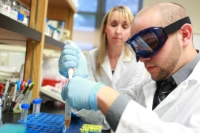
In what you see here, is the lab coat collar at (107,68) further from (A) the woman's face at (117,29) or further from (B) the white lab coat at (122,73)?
(A) the woman's face at (117,29)

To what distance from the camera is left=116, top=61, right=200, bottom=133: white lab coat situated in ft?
2.31

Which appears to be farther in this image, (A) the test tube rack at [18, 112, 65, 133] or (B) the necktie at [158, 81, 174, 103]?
(B) the necktie at [158, 81, 174, 103]

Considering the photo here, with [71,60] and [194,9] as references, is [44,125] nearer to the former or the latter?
[71,60]

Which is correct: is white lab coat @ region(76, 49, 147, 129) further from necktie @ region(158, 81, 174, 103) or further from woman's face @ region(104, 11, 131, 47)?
necktie @ region(158, 81, 174, 103)

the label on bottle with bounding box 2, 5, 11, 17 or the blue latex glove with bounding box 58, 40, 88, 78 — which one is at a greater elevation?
the label on bottle with bounding box 2, 5, 11, 17

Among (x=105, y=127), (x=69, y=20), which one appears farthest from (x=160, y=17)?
(x=69, y=20)

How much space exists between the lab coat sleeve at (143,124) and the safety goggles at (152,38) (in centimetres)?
34

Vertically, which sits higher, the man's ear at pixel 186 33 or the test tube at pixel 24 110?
the man's ear at pixel 186 33

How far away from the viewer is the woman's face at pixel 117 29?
1749 mm

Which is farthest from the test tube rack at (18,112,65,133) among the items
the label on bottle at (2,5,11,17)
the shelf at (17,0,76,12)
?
the shelf at (17,0,76,12)

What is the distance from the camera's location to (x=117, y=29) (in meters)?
1.75

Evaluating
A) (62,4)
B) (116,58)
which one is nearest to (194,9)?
(62,4)

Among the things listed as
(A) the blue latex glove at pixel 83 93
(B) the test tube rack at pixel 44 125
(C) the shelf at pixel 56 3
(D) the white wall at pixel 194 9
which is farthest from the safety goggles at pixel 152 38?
(D) the white wall at pixel 194 9

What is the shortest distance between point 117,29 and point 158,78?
2.57 ft
